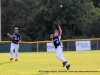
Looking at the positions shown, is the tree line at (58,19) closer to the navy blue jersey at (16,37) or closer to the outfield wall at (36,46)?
the outfield wall at (36,46)

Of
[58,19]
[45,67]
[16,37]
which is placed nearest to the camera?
[45,67]

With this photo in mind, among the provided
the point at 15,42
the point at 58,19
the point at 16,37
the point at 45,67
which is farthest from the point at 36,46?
the point at 45,67

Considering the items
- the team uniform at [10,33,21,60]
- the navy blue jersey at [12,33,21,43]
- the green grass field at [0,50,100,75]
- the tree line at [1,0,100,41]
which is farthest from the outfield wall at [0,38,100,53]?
the green grass field at [0,50,100,75]

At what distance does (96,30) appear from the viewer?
61.9m

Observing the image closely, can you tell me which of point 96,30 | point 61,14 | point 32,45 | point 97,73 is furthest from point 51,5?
point 97,73

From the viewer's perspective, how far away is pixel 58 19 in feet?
199

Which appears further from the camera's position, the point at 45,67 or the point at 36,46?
the point at 36,46

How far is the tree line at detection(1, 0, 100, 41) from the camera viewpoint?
6106cm

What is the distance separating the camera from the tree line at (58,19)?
6106 centimetres

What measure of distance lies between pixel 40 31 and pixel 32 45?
15721 millimetres

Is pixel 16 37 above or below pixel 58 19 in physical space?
below

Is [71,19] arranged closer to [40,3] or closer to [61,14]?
[61,14]

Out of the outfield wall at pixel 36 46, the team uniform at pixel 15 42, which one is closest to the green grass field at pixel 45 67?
the team uniform at pixel 15 42

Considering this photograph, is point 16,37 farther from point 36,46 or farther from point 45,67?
point 36,46
